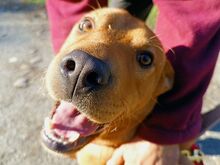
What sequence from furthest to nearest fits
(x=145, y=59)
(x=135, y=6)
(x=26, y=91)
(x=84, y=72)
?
1. (x=26, y=91)
2. (x=135, y=6)
3. (x=145, y=59)
4. (x=84, y=72)

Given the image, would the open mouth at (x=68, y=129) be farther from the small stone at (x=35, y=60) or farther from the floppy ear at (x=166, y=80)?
the small stone at (x=35, y=60)

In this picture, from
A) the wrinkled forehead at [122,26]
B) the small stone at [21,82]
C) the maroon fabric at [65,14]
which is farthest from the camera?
the small stone at [21,82]

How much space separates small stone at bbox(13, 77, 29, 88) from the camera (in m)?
3.87

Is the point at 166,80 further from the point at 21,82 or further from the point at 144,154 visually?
the point at 21,82

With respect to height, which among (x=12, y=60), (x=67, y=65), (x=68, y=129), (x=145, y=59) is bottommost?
(x=12, y=60)

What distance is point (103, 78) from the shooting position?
194cm

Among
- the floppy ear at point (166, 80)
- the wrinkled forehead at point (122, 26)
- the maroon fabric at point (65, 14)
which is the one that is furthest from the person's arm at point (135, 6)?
the floppy ear at point (166, 80)

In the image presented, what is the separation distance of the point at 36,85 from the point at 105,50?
1.89m

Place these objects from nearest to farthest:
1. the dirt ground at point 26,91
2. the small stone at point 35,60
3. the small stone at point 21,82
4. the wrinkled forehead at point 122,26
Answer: the wrinkled forehead at point 122,26, the dirt ground at point 26,91, the small stone at point 21,82, the small stone at point 35,60

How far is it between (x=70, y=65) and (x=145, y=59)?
451 mm

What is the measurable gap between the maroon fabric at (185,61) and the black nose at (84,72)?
0.48 metres

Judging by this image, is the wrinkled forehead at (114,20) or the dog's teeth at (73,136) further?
the wrinkled forehead at (114,20)

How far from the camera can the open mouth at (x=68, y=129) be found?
7.09 feet

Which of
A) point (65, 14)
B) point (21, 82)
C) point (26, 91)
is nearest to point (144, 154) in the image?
point (65, 14)
